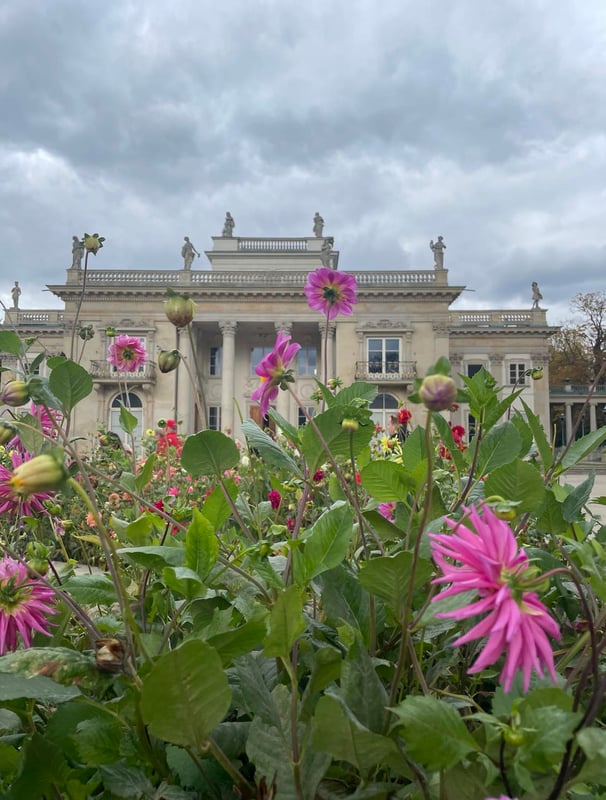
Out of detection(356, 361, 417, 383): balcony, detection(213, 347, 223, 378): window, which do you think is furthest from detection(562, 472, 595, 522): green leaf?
detection(213, 347, 223, 378): window

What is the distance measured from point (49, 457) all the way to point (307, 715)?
24 centimetres

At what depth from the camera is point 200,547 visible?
433 millimetres

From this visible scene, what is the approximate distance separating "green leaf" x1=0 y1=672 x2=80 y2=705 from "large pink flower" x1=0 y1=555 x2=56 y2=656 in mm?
52

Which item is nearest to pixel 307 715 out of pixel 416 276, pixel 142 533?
pixel 142 533

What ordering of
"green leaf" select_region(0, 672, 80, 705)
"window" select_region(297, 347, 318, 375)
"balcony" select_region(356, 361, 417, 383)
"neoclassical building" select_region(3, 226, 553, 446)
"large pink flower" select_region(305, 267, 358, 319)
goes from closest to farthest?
"green leaf" select_region(0, 672, 80, 705) → "large pink flower" select_region(305, 267, 358, 319) → "balcony" select_region(356, 361, 417, 383) → "neoclassical building" select_region(3, 226, 553, 446) → "window" select_region(297, 347, 318, 375)

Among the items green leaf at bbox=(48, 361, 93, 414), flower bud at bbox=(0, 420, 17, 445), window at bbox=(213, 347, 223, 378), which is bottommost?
flower bud at bbox=(0, 420, 17, 445)

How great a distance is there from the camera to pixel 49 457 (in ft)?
1.21

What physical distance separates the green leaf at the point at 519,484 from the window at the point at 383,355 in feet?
62.0

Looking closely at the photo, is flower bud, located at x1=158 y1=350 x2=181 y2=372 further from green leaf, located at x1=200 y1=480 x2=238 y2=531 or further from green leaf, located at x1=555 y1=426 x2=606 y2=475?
green leaf, located at x1=555 y1=426 x2=606 y2=475

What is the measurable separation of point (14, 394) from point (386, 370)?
18.9m

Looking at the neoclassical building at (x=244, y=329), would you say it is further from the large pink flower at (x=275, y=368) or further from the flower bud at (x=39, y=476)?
the flower bud at (x=39, y=476)

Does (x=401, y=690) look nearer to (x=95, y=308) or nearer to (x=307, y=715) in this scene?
(x=307, y=715)

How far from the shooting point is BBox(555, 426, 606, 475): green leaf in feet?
1.97

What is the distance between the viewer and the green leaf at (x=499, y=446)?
52 centimetres
